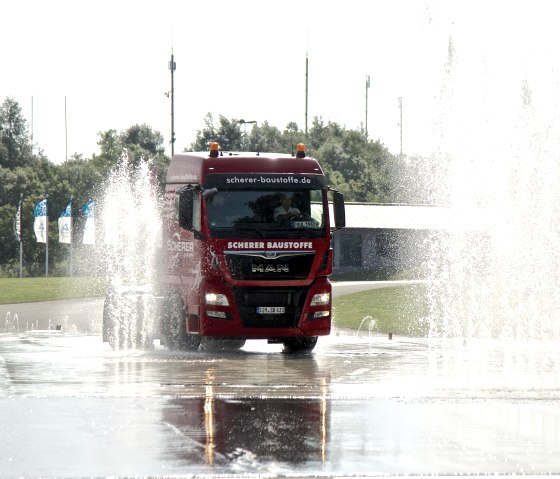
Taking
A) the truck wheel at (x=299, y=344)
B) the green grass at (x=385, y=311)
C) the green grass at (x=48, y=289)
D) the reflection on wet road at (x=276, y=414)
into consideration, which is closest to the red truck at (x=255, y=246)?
the reflection on wet road at (x=276, y=414)

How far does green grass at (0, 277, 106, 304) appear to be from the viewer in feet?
180

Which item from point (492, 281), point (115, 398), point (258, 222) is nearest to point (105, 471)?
point (115, 398)

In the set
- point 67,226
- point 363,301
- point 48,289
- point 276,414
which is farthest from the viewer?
point 67,226

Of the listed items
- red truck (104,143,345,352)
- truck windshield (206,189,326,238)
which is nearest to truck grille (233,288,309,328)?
red truck (104,143,345,352)

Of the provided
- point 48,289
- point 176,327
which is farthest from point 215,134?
point 176,327

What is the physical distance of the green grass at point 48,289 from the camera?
54.9 metres

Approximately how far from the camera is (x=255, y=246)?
23250 mm

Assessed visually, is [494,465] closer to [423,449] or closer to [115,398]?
[423,449]

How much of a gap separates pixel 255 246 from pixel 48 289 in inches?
1563

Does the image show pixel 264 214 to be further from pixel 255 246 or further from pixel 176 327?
pixel 176 327

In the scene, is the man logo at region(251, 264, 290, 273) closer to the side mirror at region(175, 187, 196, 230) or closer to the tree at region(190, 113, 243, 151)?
the side mirror at region(175, 187, 196, 230)

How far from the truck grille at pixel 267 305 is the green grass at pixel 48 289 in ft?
96.5

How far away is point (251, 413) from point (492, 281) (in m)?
37.1

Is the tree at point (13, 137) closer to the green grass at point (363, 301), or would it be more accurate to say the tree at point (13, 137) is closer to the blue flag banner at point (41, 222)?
the blue flag banner at point (41, 222)
